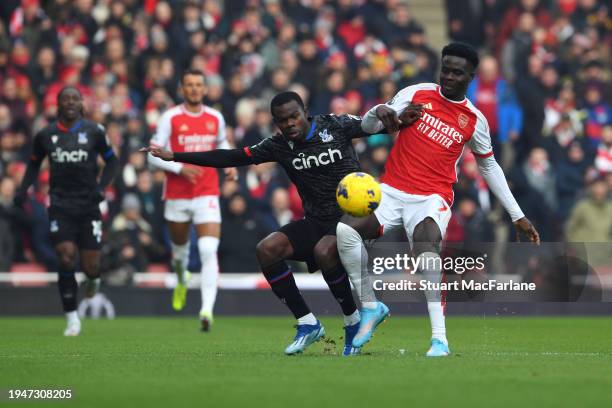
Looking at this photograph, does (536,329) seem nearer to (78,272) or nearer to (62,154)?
(62,154)

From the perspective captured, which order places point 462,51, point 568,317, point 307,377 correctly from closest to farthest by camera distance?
point 307,377 → point 462,51 → point 568,317

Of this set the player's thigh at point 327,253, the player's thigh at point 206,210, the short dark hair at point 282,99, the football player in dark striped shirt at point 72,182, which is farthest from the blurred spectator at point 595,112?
the short dark hair at point 282,99

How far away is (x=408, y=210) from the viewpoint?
408 inches

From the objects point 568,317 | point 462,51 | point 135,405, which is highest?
point 462,51

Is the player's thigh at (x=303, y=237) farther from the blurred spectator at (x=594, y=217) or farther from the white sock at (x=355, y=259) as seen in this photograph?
the blurred spectator at (x=594, y=217)

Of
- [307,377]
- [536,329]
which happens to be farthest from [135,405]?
[536,329]

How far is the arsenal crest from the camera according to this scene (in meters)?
10.4

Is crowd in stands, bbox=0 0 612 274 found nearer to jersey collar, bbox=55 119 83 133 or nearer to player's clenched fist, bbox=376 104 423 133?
jersey collar, bbox=55 119 83 133

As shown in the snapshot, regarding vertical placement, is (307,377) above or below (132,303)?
above

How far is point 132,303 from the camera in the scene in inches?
760

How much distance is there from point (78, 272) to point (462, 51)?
1051 cm

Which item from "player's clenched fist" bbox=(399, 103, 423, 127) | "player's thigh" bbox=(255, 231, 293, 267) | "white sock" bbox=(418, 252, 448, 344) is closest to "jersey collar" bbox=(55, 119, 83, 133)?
"player's thigh" bbox=(255, 231, 293, 267)

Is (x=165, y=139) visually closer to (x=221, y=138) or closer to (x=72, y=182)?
(x=221, y=138)

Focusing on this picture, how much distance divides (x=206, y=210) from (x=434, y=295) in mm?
5967
